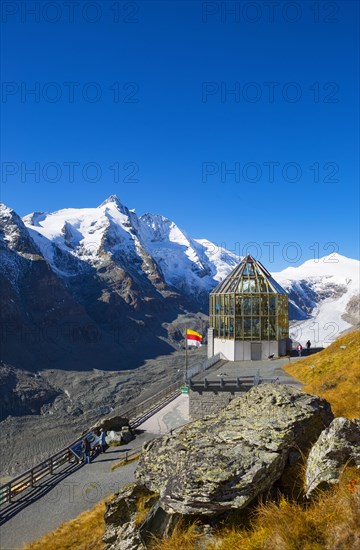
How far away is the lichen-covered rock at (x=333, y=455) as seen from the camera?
7.30 metres

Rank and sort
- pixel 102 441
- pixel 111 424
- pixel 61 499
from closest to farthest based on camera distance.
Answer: pixel 61 499
pixel 102 441
pixel 111 424

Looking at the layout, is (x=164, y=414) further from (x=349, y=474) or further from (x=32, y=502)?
(x=349, y=474)

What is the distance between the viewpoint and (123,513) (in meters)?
9.52

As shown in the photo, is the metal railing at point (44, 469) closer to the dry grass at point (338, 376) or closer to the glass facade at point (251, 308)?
the dry grass at point (338, 376)

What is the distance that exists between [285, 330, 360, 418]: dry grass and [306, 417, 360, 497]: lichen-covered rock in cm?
640

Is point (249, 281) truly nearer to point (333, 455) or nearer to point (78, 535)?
point (78, 535)

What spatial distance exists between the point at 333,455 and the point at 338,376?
1472 centimetres

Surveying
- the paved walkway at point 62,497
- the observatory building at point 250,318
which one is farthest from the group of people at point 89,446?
the observatory building at point 250,318

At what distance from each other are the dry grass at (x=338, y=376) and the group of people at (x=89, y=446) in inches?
470

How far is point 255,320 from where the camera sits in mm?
35875

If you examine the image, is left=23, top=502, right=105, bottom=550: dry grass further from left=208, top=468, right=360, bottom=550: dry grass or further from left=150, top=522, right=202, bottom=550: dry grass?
left=208, top=468, right=360, bottom=550: dry grass

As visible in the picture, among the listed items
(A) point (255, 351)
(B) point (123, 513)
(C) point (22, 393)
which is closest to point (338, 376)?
(A) point (255, 351)

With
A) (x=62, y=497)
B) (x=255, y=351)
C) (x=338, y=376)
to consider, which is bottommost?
(x=62, y=497)

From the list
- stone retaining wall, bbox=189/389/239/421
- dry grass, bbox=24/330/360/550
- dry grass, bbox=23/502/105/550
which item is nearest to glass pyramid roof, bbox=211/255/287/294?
stone retaining wall, bbox=189/389/239/421
